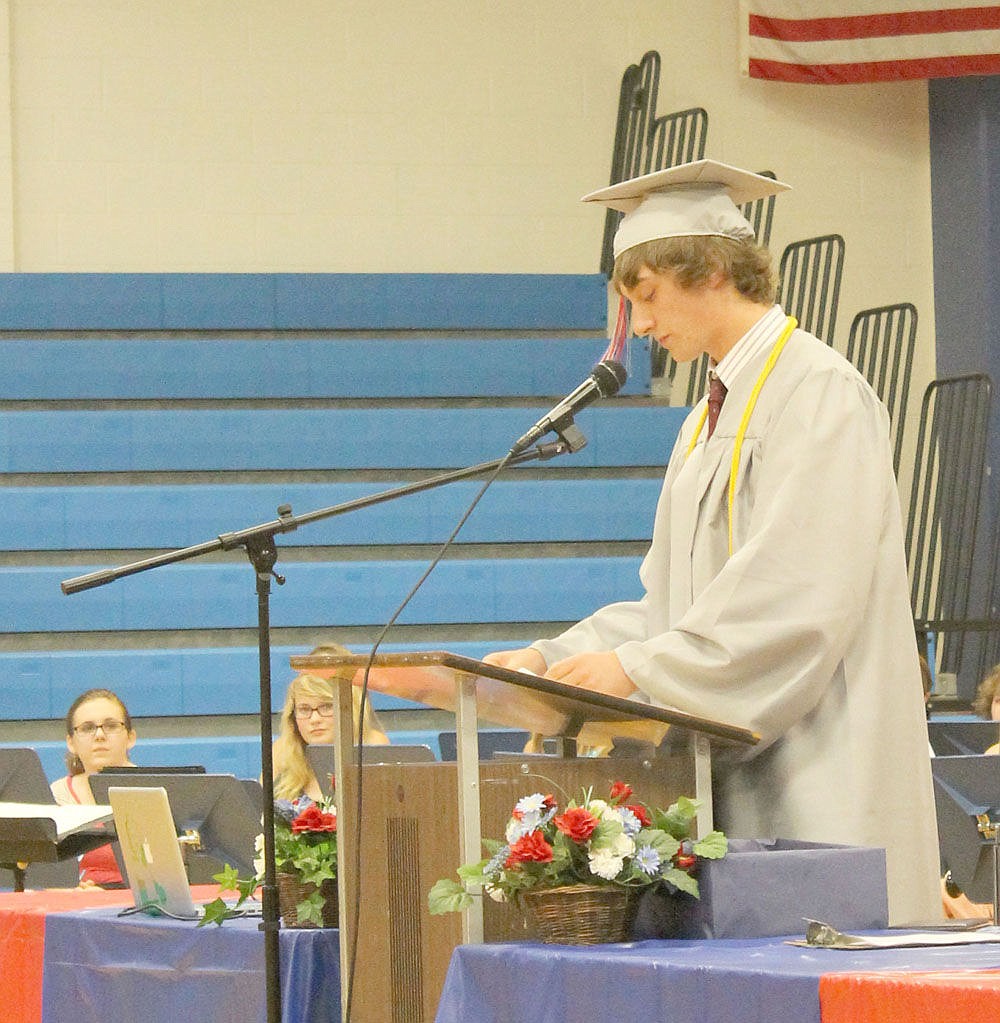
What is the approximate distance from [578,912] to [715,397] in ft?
2.69

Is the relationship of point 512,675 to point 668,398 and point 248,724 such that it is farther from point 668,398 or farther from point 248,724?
point 668,398

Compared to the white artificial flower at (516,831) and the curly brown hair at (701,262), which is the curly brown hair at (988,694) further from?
the white artificial flower at (516,831)

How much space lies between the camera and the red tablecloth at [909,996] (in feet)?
4.46

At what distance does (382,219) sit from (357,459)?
1327 millimetres

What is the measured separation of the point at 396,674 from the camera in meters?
1.91

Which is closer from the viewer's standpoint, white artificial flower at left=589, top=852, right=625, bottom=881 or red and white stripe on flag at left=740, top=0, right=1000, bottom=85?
white artificial flower at left=589, top=852, right=625, bottom=881

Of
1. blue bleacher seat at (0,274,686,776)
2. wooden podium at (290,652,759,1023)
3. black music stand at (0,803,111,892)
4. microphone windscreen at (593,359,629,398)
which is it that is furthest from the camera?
blue bleacher seat at (0,274,686,776)

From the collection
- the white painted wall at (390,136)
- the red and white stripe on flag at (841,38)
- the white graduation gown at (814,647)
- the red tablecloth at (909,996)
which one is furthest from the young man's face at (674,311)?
the red and white stripe on flag at (841,38)

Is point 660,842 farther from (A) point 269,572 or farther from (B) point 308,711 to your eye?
(B) point 308,711

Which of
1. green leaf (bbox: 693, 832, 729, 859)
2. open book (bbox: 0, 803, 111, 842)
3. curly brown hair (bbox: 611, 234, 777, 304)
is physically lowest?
open book (bbox: 0, 803, 111, 842)

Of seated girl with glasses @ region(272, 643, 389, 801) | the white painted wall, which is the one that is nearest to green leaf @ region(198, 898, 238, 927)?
seated girl with glasses @ region(272, 643, 389, 801)

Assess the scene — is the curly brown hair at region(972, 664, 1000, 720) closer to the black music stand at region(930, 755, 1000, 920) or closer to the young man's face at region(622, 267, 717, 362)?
the black music stand at region(930, 755, 1000, 920)

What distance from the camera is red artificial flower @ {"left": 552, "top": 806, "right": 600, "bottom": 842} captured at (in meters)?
1.77

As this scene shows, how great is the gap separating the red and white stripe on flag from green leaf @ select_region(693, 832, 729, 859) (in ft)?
20.0
